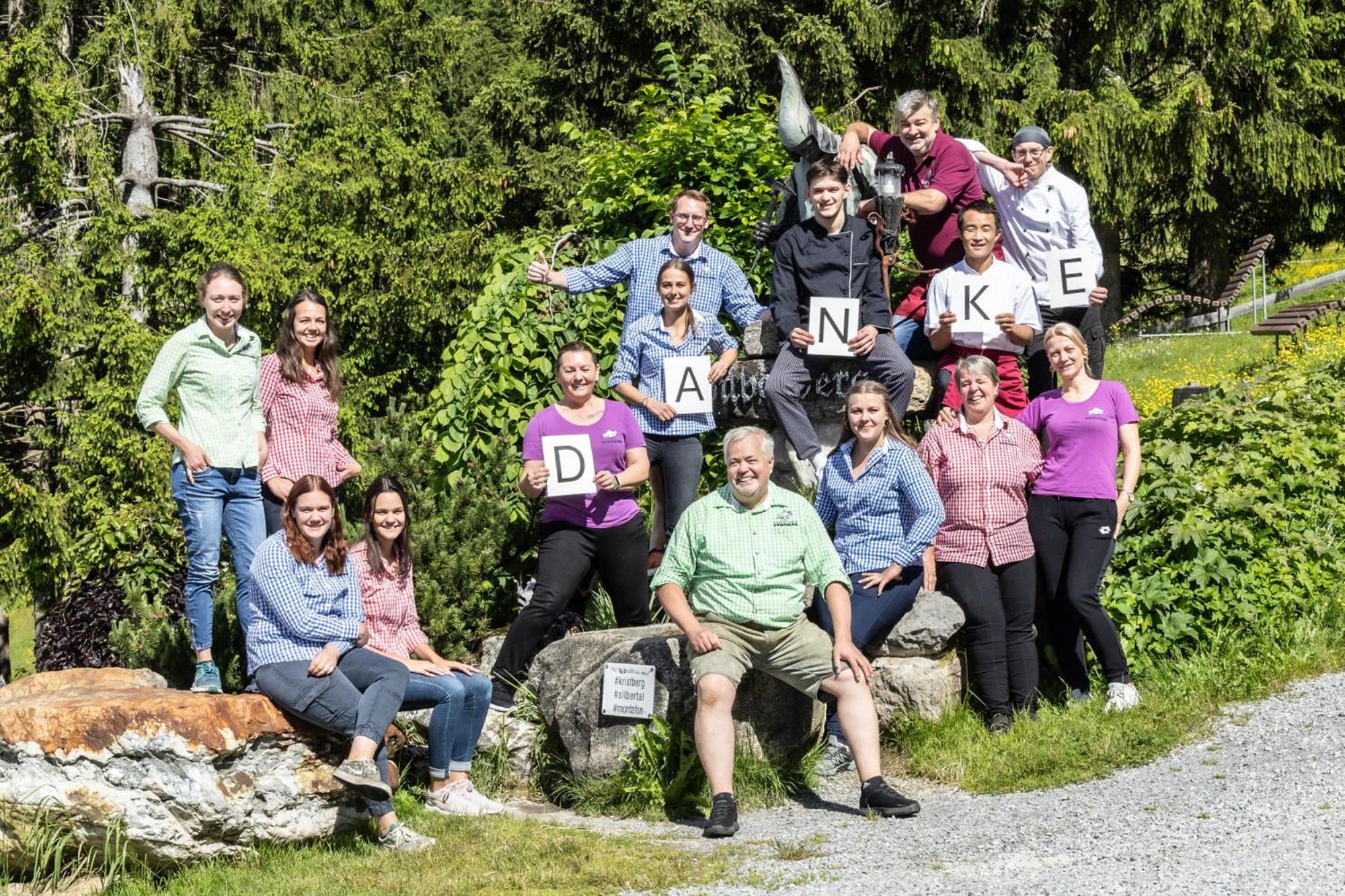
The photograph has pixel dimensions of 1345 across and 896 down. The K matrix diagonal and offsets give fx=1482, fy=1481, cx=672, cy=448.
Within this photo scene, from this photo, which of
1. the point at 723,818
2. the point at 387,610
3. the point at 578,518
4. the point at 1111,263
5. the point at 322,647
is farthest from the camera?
the point at 1111,263

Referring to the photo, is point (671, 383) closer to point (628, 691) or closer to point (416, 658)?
point (628, 691)

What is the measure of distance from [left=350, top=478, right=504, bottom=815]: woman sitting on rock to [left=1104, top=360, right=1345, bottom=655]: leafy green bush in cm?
295

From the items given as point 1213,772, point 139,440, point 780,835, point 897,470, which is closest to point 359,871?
point 780,835

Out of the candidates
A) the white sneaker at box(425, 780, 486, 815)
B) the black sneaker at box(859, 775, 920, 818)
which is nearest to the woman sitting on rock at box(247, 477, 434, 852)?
the white sneaker at box(425, 780, 486, 815)

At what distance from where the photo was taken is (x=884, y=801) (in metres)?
5.50

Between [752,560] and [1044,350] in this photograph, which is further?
[1044,350]

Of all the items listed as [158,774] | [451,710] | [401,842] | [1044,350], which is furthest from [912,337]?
[158,774]

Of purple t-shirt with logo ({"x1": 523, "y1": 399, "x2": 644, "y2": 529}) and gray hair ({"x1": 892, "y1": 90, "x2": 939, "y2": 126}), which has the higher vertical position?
gray hair ({"x1": 892, "y1": 90, "x2": 939, "y2": 126})

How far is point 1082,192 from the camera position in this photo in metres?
7.34

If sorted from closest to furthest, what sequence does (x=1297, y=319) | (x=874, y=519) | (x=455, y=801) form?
1. (x=455, y=801)
2. (x=874, y=519)
3. (x=1297, y=319)

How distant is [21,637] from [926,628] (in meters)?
16.7

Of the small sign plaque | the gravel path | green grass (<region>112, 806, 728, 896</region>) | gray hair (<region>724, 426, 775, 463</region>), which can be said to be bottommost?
the gravel path

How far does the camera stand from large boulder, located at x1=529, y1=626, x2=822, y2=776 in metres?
6.10

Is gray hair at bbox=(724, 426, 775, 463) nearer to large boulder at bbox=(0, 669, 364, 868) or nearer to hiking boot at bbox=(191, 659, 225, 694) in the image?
large boulder at bbox=(0, 669, 364, 868)
